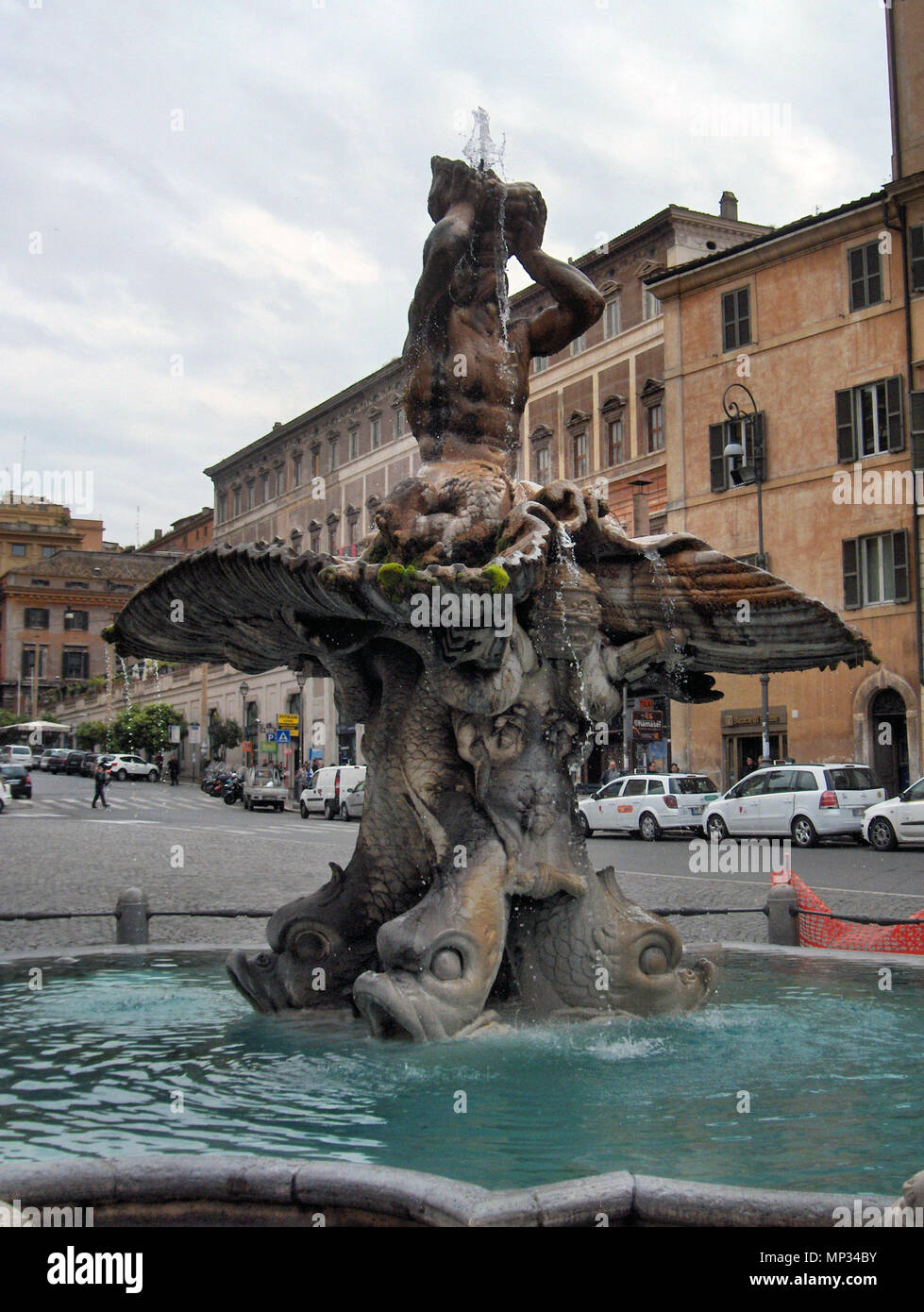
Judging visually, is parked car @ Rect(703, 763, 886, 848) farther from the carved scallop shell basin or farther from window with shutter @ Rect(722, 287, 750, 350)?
the carved scallop shell basin

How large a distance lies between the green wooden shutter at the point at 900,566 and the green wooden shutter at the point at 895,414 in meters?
2.17

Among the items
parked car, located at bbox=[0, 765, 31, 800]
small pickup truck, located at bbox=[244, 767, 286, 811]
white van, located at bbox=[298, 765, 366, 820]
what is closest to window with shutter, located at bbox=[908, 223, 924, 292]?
white van, located at bbox=[298, 765, 366, 820]

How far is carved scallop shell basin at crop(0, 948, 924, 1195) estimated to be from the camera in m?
3.43

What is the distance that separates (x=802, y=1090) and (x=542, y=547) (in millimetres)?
2248

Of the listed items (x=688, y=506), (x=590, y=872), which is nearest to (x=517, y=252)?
(x=590, y=872)

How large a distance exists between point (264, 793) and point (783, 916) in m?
34.0

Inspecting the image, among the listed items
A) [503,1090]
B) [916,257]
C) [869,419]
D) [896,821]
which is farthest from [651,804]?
[503,1090]

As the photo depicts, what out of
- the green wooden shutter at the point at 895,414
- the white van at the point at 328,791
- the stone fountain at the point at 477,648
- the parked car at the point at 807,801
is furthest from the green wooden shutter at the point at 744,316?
the stone fountain at the point at 477,648

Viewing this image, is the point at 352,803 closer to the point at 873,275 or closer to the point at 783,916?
the point at 873,275

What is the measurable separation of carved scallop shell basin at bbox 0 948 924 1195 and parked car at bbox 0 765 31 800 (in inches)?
1494

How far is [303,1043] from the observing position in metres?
4.96

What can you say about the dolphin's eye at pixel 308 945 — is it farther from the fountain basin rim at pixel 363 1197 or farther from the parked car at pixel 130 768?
the parked car at pixel 130 768

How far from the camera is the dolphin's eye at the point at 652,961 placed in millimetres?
5508

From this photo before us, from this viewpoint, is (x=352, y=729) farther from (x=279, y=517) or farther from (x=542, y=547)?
(x=542, y=547)
